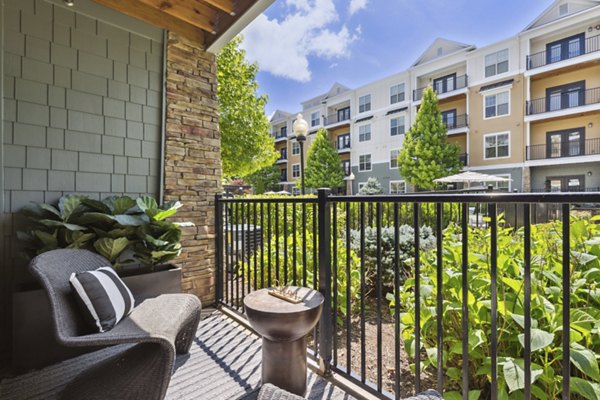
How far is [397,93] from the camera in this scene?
19.5 meters

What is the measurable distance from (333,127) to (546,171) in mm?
13635

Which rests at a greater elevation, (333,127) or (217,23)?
(333,127)

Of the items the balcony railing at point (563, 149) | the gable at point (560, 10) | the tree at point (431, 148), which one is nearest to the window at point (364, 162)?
the tree at point (431, 148)

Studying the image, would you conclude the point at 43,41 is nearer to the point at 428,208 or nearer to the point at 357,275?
the point at 357,275

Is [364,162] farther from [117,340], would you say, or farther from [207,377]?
[117,340]

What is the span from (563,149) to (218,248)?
17.6 metres

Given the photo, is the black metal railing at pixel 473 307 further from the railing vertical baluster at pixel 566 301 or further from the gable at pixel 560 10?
the gable at pixel 560 10

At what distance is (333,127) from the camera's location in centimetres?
2366

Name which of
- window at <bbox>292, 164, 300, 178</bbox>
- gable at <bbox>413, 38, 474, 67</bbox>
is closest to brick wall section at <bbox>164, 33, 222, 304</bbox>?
gable at <bbox>413, 38, 474, 67</bbox>

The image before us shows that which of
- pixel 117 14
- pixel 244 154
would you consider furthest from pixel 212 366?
pixel 244 154

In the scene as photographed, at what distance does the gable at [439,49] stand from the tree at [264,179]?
1480cm

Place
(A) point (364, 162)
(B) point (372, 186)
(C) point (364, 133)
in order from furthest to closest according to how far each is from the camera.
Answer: (A) point (364, 162), (C) point (364, 133), (B) point (372, 186)

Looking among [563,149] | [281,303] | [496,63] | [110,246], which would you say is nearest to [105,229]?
[110,246]

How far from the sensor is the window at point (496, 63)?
604 inches
